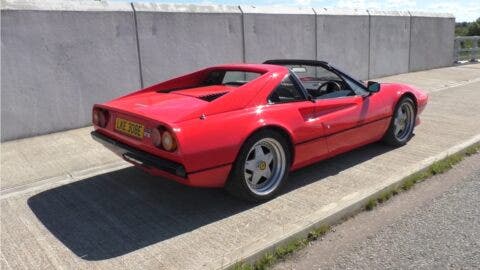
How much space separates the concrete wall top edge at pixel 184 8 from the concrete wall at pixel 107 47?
0.02 metres

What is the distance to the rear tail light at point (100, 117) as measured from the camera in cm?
432

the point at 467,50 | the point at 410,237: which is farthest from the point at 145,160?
the point at 467,50

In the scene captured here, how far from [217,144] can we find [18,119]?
428cm

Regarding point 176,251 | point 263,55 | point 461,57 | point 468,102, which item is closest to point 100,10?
point 263,55

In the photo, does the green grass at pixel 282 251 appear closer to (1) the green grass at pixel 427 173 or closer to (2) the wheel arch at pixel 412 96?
(1) the green grass at pixel 427 173

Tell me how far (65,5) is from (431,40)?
44.1 ft

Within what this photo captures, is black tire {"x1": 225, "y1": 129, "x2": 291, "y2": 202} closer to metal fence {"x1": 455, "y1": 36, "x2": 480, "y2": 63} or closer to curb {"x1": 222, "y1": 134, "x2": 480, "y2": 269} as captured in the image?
curb {"x1": 222, "y1": 134, "x2": 480, "y2": 269}

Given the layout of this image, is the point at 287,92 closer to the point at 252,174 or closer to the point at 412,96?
the point at 252,174

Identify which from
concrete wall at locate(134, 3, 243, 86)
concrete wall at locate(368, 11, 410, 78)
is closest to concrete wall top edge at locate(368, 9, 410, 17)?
concrete wall at locate(368, 11, 410, 78)

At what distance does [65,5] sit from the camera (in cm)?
680

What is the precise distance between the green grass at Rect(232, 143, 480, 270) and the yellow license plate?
1432 millimetres

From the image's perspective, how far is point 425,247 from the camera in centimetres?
332

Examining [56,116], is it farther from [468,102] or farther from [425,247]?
[468,102]

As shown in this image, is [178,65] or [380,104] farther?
[178,65]
